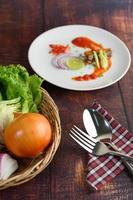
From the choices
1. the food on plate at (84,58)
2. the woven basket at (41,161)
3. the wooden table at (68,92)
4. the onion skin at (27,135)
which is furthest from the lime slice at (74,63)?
the onion skin at (27,135)

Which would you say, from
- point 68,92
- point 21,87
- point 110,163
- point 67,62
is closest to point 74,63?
point 67,62

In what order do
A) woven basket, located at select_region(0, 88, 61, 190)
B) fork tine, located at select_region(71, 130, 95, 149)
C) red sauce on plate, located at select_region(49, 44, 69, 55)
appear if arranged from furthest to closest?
red sauce on plate, located at select_region(49, 44, 69, 55), fork tine, located at select_region(71, 130, 95, 149), woven basket, located at select_region(0, 88, 61, 190)

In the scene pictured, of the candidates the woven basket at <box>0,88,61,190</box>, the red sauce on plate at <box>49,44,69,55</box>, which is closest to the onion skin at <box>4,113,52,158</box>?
the woven basket at <box>0,88,61,190</box>

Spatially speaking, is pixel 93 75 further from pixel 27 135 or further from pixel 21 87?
A: pixel 27 135

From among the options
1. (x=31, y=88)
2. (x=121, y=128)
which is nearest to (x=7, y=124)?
(x=31, y=88)

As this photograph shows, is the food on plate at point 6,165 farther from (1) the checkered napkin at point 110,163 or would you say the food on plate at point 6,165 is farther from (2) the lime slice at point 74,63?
(2) the lime slice at point 74,63

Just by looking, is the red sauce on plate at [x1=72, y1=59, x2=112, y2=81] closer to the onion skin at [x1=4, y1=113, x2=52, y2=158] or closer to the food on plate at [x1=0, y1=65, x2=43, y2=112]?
the food on plate at [x1=0, y1=65, x2=43, y2=112]

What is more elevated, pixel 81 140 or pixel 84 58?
pixel 84 58
